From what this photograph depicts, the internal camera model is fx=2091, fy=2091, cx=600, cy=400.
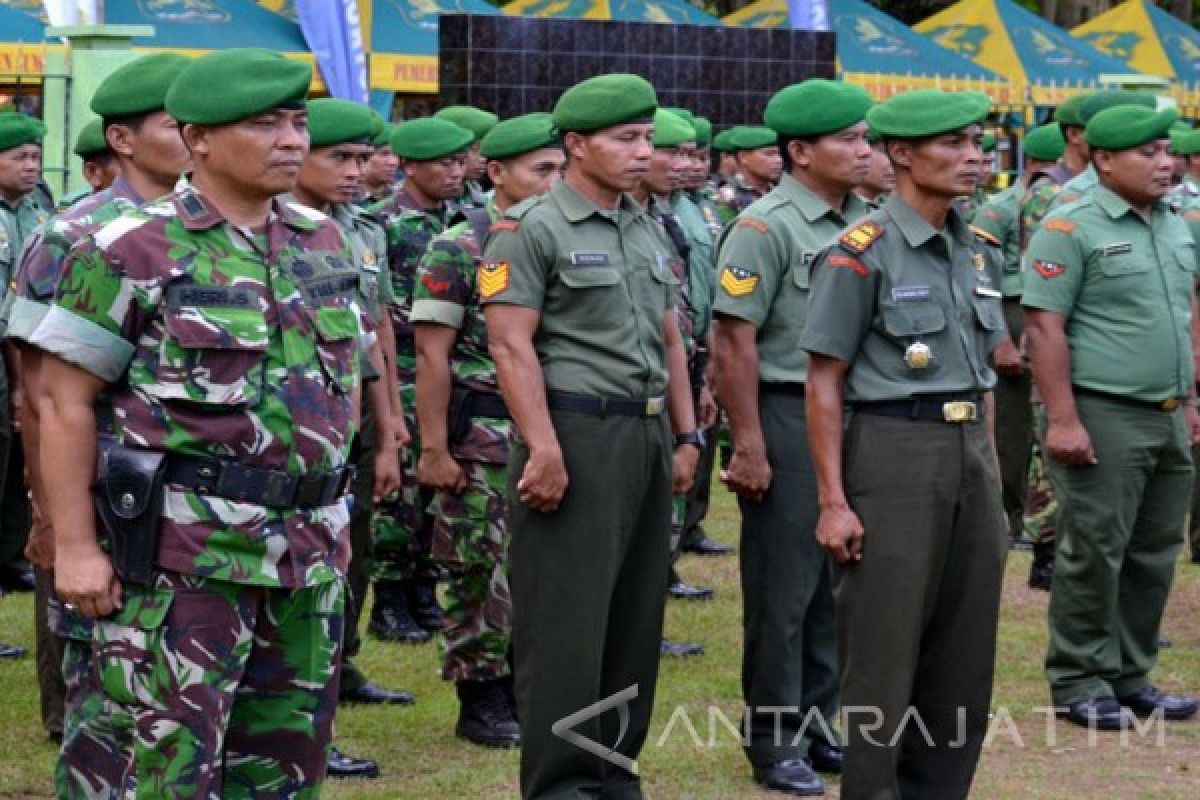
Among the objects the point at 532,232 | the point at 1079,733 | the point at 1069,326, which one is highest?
the point at 532,232

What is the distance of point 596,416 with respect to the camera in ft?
19.5

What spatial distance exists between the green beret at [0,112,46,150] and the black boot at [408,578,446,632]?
261cm

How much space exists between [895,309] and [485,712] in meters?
2.64

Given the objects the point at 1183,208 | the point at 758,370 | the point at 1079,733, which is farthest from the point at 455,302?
the point at 1183,208

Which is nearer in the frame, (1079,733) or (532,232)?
(532,232)

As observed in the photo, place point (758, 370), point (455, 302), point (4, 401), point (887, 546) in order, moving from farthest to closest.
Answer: point (4, 401), point (455, 302), point (758, 370), point (887, 546)

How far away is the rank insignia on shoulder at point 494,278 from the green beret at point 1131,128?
9.43 ft

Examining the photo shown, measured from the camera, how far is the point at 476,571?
748 centimetres

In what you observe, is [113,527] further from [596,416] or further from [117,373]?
[596,416]

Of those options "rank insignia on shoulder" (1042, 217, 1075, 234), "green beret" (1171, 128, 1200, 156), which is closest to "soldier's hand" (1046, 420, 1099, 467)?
"rank insignia on shoulder" (1042, 217, 1075, 234)

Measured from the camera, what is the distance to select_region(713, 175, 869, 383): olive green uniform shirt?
6.77 meters

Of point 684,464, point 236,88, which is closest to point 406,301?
point 684,464

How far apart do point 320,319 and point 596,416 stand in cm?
146

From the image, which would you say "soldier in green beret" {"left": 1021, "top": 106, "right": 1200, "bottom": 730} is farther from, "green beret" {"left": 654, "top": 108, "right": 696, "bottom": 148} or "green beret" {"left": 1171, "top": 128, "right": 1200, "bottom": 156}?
"green beret" {"left": 1171, "top": 128, "right": 1200, "bottom": 156}
